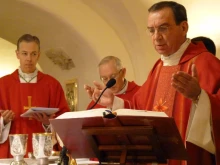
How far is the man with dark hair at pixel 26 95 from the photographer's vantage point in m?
4.39

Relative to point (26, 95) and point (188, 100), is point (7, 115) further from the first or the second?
point (188, 100)

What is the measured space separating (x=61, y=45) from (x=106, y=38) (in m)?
1.21

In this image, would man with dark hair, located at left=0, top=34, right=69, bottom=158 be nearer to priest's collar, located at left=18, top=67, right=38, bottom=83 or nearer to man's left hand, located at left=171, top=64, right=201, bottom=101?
priest's collar, located at left=18, top=67, right=38, bottom=83

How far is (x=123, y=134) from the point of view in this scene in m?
2.12

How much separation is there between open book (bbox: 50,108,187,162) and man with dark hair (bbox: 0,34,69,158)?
1.98 m

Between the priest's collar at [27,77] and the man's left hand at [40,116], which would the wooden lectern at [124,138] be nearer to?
the man's left hand at [40,116]

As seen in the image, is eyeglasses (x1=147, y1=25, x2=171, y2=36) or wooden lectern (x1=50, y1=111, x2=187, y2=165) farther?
eyeglasses (x1=147, y1=25, x2=171, y2=36)

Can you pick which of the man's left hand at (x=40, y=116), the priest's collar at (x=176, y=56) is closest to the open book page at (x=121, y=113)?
the priest's collar at (x=176, y=56)

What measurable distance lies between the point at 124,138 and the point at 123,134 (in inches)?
2.2

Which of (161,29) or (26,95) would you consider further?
(26,95)

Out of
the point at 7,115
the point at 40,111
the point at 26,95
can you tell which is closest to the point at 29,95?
the point at 26,95

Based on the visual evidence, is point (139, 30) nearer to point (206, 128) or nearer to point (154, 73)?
point (154, 73)

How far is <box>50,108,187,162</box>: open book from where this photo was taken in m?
2.03

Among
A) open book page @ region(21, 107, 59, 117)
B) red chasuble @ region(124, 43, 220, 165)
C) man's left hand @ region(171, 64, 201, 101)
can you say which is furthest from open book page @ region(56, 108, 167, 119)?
open book page @ region(21, 107, 59, 117)
